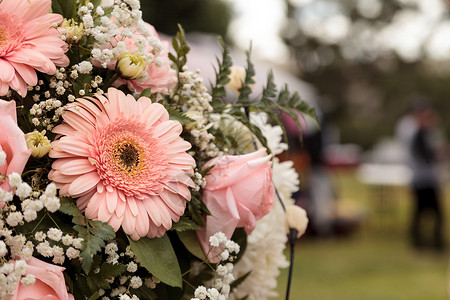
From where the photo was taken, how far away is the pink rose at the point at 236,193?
0.72 m

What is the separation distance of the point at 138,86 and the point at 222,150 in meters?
0.17

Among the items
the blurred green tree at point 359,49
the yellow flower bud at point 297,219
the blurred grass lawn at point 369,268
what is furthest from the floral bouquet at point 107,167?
the blurred green tree at point 359,49

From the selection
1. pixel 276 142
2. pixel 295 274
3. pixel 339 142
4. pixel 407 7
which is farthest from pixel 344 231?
pixel 407 7

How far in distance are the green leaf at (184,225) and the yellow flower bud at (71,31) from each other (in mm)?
272

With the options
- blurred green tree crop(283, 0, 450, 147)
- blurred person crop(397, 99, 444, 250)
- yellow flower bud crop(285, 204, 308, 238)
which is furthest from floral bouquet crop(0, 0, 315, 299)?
blurred green tree crop(283, 0, 450, 147)

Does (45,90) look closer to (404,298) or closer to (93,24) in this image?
(93,24)

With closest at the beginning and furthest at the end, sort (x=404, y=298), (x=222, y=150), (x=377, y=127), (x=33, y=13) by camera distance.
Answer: (x=33, y=13), (x=222, y=150), (x=404, y=298), (x=377, y=127)

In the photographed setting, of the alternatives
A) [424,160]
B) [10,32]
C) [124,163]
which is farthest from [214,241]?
[424,160]

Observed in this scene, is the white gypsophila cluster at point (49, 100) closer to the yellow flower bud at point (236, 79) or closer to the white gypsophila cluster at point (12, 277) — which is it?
the white gypsophila cluster at point (12, 277)

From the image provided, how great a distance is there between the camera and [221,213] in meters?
0.73

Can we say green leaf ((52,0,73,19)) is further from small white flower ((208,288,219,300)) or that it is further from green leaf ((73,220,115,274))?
small white flower ((208,288,219,300))

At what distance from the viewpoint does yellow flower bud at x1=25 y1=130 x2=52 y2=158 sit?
2.00 ft

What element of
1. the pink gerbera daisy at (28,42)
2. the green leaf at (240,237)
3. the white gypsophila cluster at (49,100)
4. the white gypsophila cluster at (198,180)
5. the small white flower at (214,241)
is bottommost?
the green leaf at (240,237)

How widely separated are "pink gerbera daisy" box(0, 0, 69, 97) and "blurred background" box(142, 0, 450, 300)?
11.6 inches
